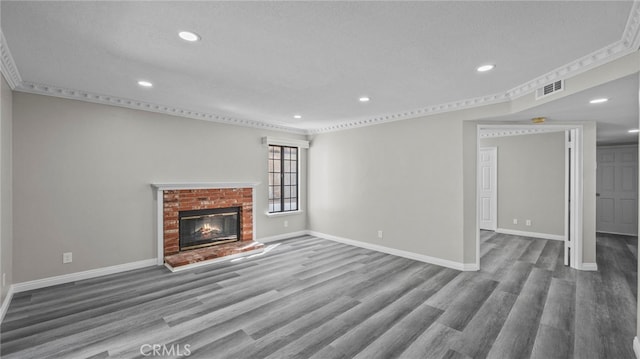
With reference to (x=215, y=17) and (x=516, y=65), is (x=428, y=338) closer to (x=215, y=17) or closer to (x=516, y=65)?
(x=516, y=65)

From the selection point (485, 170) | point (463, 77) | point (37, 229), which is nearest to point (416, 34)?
point (463, 77)

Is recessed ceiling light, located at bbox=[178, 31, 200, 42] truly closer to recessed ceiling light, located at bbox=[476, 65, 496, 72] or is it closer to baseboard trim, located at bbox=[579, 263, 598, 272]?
recessed ceiling light, located at bbox=[476, 65, 496, 72]

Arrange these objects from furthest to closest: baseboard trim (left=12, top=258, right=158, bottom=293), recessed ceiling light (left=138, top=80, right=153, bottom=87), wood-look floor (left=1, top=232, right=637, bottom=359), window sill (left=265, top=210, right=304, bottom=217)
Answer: window sill (left=265, top=210, right=304, bottom=217), baseboard trim (left=12, top=258, right=158, bottom=293), recessed ceiling light (left=138, top=80, right=153, bottom=87), wood-look floor (left=1, top=232, right=637, bottom=359)

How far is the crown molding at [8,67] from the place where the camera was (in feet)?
7.72

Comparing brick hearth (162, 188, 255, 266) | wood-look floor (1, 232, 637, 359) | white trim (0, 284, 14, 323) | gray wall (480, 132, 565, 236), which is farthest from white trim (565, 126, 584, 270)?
white trim (0, 284, 14, 323)

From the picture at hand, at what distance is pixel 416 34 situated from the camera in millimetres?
2119

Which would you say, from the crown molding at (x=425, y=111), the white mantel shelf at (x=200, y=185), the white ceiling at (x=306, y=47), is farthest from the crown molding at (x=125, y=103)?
the crown molding at (x=425, y=111)

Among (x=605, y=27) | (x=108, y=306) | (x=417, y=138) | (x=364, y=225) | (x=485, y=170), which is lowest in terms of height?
(x=108, y=306)

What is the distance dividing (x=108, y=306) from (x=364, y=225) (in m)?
4.06

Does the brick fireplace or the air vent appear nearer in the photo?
the air vent

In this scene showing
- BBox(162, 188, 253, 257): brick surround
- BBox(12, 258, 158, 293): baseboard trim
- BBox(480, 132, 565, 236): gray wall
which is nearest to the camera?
BBox(12, 258, 158, 293): baseboard trim

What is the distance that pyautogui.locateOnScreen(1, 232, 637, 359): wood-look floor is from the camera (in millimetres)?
2260

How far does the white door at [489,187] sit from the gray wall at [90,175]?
6.57 metres

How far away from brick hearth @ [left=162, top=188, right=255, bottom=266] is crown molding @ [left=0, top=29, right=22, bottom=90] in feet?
6.78
